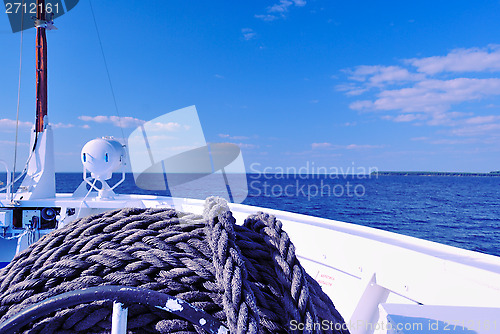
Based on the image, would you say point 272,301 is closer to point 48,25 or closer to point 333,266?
point 333,266

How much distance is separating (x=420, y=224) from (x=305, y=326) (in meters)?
24.3

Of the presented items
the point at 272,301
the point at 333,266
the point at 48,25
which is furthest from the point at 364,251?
the point at 48,25

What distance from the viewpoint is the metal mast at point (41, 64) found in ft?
25.4

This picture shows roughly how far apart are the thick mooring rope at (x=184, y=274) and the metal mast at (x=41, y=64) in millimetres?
7819

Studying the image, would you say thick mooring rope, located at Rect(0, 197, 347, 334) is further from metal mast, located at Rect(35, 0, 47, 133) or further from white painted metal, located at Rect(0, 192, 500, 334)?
metal mast, located at Rect(35, 0, 47, 133)

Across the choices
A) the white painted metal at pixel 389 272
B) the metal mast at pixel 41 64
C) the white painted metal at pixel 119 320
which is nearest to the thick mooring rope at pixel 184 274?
the white painted metal at pixel 119 320

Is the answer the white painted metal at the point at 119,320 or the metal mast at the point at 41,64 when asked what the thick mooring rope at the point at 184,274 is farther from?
the metal mast at the point at 41,64

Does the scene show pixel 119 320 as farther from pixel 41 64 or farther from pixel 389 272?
pixel 41 64

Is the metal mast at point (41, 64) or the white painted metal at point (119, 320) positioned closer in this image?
the white painted metal at point (119, 320)

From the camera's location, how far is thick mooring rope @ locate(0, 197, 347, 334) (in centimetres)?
89

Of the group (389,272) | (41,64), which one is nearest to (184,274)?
(389,272)

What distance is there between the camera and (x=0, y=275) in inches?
47.8

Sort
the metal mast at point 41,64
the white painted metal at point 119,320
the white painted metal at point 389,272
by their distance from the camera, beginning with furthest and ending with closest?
the metal mast at point 41,64 → the white painted metal at point 389,272 → the white painted metal at point 119,320

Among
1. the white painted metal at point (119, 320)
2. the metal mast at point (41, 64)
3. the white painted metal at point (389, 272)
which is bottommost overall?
Answer: the white painted metal at point (389, 272)
